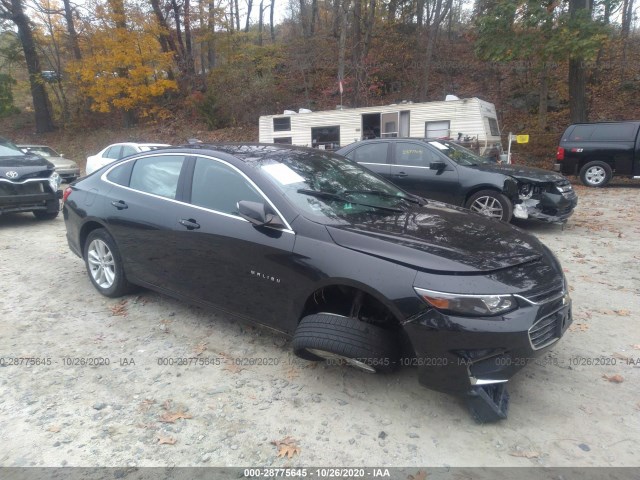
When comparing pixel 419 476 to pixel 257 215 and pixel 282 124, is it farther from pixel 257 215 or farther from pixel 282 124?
pixel 282 124

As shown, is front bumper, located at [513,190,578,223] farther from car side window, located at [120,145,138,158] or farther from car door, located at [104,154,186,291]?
car side window, located at [120,145,138,158]

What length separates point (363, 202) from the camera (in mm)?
3828

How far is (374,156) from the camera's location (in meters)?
8.78

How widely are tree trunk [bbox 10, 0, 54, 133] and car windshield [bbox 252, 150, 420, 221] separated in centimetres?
2824

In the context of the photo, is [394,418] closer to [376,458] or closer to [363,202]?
[376,458]

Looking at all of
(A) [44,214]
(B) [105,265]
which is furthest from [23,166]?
(B) [105,265]

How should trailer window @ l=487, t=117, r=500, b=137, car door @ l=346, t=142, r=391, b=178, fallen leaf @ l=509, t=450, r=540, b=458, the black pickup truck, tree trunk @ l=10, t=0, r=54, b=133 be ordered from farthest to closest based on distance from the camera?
1. tree trunk @ l=10, t=0, r=54, b=133
2. trailer window @ l=487, t=117, r=500, b=137
3. the black pickup truck
4. car door @ l=346, t=142, r=391, b=178
5. fallen leaf @ l=509, t=450, r=540, b=458

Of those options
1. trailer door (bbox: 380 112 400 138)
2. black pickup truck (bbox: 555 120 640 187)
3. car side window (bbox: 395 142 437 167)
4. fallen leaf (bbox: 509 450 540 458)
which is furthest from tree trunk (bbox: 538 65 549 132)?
fallen leaf (bbox: 509 450 540 458)

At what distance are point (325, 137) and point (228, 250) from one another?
43.7ft

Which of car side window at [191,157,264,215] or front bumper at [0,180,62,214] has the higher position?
car side window at [191,157,264,215]

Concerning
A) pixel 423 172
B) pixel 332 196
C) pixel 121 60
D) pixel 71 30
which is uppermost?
pixel 71 30

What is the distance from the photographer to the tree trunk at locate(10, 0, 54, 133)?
25469 millimetres

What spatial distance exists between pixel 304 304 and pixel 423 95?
68.8ft

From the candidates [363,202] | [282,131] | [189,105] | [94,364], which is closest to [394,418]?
[363,202]
